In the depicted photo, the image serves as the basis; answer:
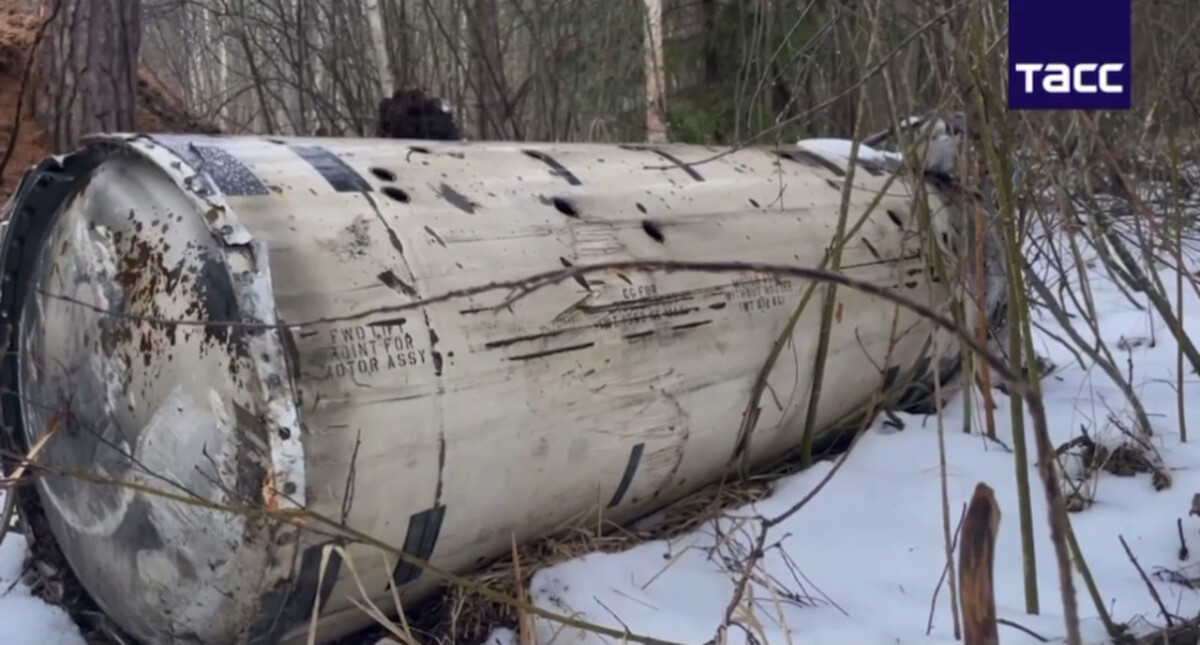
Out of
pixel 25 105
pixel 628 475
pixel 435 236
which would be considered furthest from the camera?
pixel 25 105

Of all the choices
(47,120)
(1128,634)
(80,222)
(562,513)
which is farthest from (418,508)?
(47,120)

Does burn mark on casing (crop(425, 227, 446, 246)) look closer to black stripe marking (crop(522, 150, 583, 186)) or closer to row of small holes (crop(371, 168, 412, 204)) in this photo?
row of small holes (crop(371, 168, 412, 204))

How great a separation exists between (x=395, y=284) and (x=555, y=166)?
0.74 m

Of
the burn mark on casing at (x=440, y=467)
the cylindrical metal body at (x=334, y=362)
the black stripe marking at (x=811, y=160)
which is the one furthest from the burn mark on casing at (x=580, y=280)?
the black stripe marking at (x=811, y=160)

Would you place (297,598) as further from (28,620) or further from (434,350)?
(28,620)

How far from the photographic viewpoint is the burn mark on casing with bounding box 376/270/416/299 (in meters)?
2.08

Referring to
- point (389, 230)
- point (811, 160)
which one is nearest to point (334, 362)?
point (389, 230)

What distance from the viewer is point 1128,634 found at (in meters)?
2.10

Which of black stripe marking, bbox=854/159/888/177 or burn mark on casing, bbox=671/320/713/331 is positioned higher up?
black stripe marking, bbox=854/159/888/177

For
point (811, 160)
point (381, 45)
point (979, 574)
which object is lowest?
point (979, 574)

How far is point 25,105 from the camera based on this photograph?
507 cm

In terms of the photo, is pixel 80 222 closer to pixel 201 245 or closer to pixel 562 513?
pixel 201 245

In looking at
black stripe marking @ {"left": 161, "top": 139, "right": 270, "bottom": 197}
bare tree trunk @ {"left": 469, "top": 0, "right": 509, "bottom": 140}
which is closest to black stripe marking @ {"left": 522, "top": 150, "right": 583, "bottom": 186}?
black stripe marking @ {"left": 161, "top": 139, "right": 270, "bottom": 197}

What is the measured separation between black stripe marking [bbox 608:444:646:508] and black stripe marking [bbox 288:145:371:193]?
81cm
